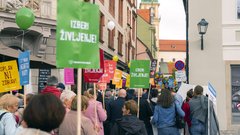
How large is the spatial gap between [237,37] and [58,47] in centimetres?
1320

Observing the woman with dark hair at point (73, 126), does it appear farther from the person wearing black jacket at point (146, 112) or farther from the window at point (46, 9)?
the window at point (46, 9)

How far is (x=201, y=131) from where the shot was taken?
1044 centimetres

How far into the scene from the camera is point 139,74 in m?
12.1

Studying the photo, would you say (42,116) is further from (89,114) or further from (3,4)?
(3,4)

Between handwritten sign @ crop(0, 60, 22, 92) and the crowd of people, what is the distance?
0.45 metres

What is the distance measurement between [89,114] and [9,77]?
1742mm

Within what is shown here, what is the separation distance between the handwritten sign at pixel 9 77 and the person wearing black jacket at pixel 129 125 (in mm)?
2548

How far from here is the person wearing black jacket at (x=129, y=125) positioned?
7.25m

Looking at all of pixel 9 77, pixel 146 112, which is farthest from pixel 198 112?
pixel 9 77

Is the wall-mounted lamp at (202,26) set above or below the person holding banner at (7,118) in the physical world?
above

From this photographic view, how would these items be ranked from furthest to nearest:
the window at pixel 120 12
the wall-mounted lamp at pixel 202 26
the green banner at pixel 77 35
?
the window at pixel 120 12, the wall-mounted lamp at pixel 202 26, the green banner at pixel 77 35

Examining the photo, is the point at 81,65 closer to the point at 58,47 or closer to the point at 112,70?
the point at 58,47

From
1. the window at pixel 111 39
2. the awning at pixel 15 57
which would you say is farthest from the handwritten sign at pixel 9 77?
the window at pixel 111 39

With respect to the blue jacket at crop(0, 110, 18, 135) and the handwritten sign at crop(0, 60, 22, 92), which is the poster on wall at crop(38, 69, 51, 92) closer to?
the handwritten sign at crop(0, 60, 22, 92)
